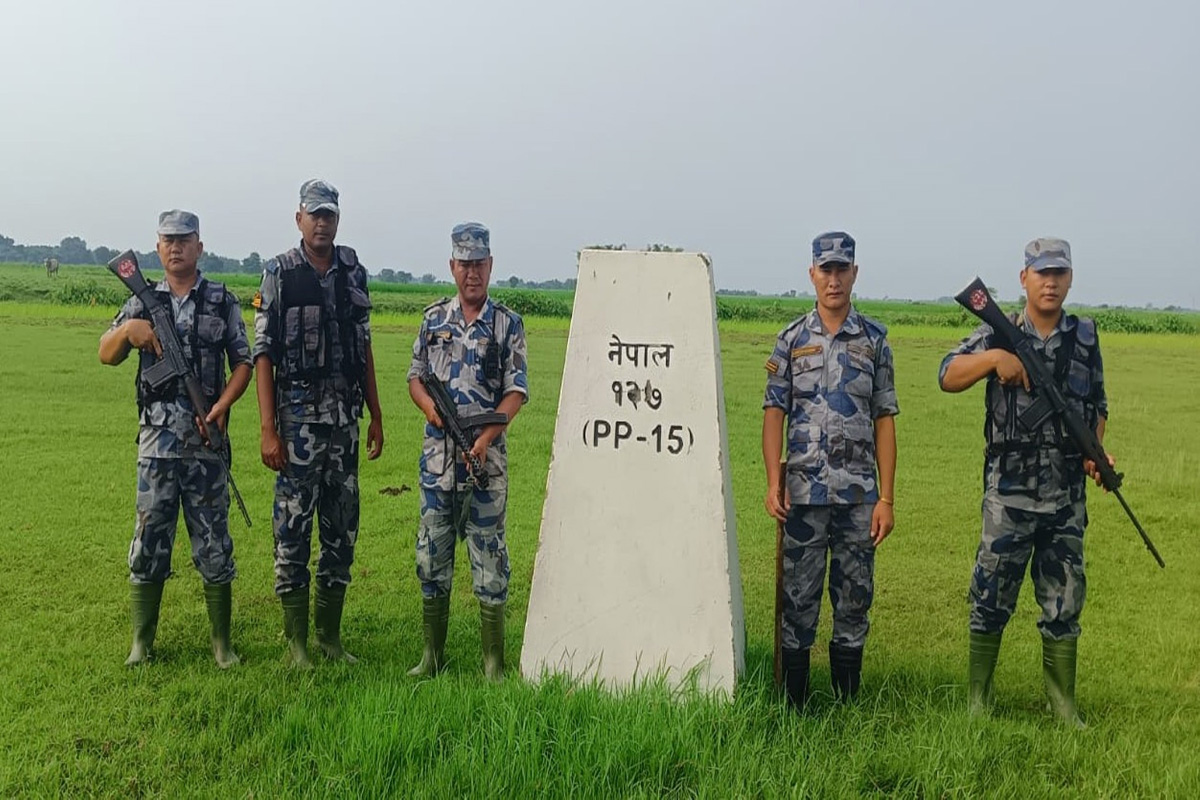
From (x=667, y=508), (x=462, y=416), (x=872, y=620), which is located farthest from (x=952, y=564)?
(x=462, y=416)

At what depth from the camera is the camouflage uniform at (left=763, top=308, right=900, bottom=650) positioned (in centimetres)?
404

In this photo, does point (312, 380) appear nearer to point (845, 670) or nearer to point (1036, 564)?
point (845, 670)

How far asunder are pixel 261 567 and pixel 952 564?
16.3ft

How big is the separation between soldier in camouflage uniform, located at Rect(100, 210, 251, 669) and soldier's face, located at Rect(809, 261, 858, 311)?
9.20ft

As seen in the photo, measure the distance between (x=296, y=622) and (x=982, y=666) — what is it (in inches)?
129

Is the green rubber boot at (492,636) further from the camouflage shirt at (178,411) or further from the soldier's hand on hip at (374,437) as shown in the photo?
the camouflage shirt at (178,411)

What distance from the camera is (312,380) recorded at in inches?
183

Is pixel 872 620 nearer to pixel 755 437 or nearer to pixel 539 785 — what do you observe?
pixel 539 785

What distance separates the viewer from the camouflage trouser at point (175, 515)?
4.66 m

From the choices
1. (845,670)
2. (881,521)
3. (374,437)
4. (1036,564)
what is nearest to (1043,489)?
(1036,564)

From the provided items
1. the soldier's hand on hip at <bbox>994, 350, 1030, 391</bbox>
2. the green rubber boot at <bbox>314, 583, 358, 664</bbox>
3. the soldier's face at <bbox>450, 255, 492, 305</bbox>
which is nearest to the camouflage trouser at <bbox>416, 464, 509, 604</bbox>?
the green rubber boot at <bbox>314, 583, 358, 664</bbox>

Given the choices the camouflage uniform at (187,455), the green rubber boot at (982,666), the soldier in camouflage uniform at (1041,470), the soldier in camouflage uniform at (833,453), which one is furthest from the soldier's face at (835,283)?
the camouflage uniform at (187,455)

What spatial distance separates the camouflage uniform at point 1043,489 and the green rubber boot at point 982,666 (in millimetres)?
86

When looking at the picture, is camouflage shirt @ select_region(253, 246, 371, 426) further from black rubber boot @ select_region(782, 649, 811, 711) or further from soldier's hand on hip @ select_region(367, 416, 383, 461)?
black rubber boot @ select_region(782, 649, 811, 711)
